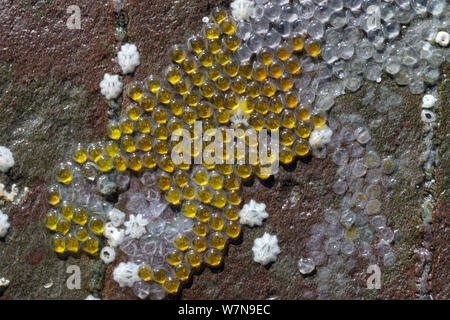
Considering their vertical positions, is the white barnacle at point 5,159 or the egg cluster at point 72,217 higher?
the white barnacle at point 5,159

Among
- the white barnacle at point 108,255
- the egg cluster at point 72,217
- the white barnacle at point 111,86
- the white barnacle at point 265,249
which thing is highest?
the white barnacle at point 111,86

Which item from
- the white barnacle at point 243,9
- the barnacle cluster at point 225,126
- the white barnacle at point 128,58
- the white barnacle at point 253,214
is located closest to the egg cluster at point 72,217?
the barnacle cluster at point 225,126

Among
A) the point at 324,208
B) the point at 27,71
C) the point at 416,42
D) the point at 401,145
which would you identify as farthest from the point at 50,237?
the point at 416,42

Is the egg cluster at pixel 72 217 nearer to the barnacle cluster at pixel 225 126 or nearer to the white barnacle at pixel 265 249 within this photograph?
the barnacle cluster at pixel 225 126

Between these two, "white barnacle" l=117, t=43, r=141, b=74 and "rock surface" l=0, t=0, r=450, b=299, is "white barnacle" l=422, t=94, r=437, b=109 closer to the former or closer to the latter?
"rock surface" l=0, t=0, r=450, b=299

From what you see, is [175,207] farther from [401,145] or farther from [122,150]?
[401,145]

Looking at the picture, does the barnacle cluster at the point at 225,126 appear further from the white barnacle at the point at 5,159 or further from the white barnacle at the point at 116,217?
the white barnacle at the point at 5,159
